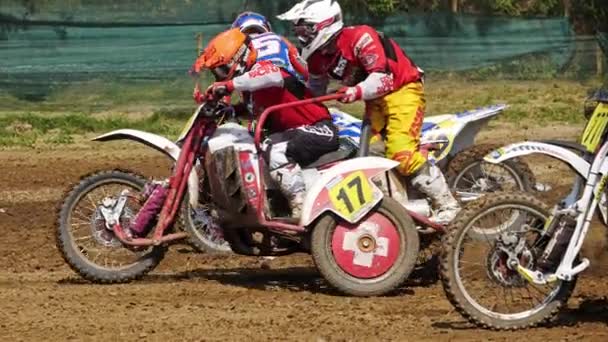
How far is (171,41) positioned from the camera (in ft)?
73.7

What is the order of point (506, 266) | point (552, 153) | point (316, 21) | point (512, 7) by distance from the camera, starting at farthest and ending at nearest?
point (512, 7), point (316, 21), point (506, 266), point (552, 153)

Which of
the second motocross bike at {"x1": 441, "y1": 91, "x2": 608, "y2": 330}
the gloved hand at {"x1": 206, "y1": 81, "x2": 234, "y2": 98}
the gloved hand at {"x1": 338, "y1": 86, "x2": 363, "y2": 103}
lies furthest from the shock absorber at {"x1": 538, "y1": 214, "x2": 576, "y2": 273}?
the gloved hand at {"x1": 206, "y1": 81, "x2": 234, "y2": 98}

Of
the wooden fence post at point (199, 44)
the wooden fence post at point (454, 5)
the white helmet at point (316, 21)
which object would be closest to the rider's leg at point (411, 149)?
the white helmet at point (316, 21)

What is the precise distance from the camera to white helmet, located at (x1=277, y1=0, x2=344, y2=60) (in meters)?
8.95

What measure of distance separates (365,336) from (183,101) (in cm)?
1451

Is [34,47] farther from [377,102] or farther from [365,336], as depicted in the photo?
[365,336]

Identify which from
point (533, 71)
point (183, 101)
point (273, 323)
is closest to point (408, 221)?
point (273, 323)

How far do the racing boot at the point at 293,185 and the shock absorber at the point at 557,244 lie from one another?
215 cm

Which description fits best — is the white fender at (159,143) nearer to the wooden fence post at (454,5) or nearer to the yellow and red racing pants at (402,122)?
the yellow and red racing pants at (402,122)

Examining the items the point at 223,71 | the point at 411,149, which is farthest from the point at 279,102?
the point at 411,149

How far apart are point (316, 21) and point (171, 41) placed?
13.7 meters

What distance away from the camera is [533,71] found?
24.9 metres

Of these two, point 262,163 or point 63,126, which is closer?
point 262,163

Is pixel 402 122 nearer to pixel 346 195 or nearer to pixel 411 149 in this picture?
pixel 411 149
